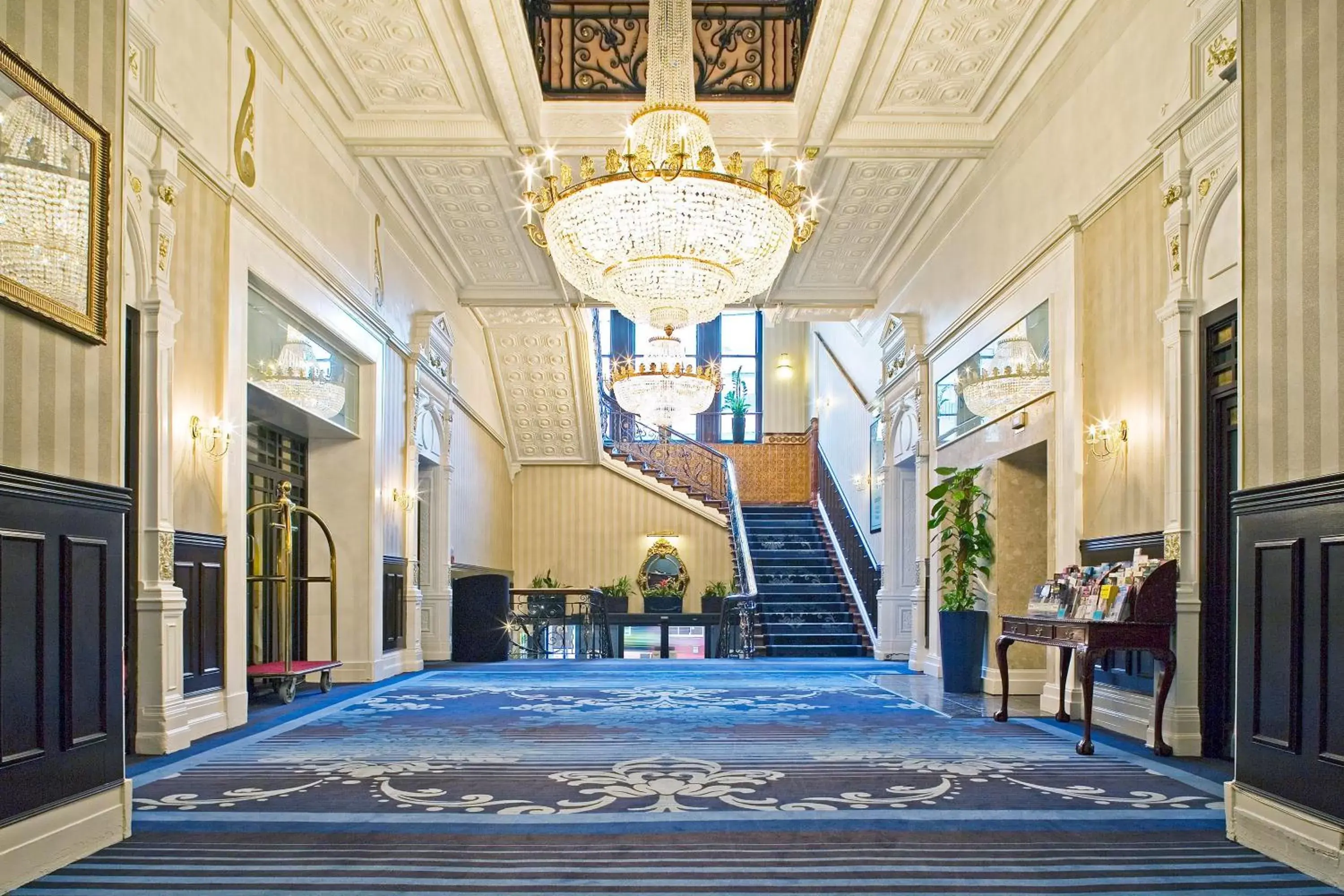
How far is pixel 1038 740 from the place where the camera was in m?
6.46

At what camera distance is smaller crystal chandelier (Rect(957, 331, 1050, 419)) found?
8461 mm

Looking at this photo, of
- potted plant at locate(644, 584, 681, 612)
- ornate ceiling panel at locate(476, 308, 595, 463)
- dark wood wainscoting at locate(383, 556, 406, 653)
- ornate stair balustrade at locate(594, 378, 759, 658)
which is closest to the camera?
dark wood wainscoting at locate(383, 556, 406, 653)

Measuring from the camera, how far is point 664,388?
13.9 meters

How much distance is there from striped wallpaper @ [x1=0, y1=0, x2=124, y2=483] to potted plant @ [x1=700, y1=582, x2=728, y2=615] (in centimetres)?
1491

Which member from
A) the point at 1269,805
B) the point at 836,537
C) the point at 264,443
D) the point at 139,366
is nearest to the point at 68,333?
the point at 139,366

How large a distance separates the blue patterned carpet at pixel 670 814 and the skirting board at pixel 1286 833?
60 millimetres

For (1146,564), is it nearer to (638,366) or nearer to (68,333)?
(68,333)

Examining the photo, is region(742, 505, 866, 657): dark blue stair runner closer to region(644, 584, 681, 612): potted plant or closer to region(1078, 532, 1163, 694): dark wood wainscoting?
region(644, 584, 681, 612): potted plant

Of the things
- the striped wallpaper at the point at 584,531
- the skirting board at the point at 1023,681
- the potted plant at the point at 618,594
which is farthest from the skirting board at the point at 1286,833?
the striped wallpaper at the point at 584,531

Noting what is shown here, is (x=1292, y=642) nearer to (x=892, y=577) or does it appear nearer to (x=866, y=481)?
(x=892, y=577)

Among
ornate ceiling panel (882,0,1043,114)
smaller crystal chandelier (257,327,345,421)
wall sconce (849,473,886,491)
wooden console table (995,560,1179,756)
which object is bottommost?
wooden console table (995,560,1179,756)

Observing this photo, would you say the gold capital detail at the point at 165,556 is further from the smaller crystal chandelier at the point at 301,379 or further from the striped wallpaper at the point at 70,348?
the striped wallpaper at the point at 70,348

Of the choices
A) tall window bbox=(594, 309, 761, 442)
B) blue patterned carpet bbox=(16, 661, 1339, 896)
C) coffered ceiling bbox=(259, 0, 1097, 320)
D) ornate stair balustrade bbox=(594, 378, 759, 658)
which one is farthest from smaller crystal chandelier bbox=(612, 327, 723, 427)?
tall window bbox=(594, 309, 761, 442)

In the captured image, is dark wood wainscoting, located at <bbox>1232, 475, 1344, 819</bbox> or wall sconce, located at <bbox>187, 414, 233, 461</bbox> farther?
wall sconce, located at <bbox>187, 414, 233, 461</bbox>
